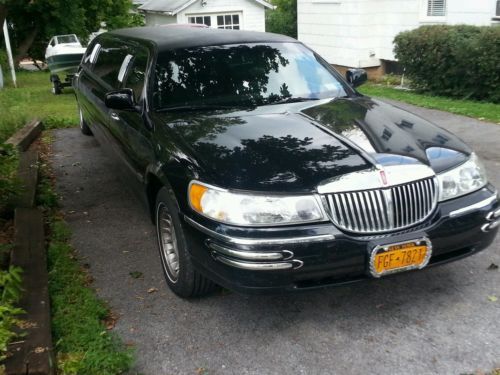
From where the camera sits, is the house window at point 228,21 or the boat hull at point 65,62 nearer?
the boat hull at point 65,62

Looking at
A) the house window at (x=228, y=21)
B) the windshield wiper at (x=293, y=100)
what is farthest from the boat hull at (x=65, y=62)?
the windshield wiper at (x=293, y=100)

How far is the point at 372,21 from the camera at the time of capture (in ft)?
48.2

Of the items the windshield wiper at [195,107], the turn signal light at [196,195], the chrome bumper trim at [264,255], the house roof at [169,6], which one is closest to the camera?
the chrome bumper trim at [264,255]

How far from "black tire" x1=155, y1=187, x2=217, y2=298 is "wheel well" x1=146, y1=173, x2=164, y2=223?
0.12 m

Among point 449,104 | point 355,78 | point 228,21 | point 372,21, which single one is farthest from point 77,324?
point 228,21

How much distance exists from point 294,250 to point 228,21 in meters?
25.4

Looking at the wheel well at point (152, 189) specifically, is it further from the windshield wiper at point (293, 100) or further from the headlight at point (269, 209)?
the windshield wiper at point (293, 100)

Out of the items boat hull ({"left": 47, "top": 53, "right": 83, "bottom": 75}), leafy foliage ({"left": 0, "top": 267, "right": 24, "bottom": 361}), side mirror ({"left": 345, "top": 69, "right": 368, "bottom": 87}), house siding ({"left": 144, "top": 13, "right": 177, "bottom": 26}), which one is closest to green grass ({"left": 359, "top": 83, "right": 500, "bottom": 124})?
side mirror ({"left": 345, "top": 69, "right": 368, "bottom": 87})

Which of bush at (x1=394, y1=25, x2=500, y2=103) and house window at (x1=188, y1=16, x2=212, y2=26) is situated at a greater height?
house window at (x1=188, y1=16, x2=212, y2=26)

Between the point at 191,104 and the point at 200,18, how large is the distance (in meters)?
23.2

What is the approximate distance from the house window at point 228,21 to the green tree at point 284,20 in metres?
4.53

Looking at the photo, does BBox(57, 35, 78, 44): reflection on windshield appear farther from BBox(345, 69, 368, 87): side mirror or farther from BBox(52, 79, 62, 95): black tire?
BBox(345, 69, 368, 87): side mirror

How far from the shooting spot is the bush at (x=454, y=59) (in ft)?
32.4

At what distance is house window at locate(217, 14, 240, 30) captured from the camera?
26625mm
